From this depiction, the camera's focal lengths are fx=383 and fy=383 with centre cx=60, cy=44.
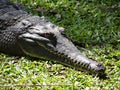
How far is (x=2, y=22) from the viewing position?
6164 mm

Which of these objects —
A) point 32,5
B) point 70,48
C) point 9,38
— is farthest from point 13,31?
point 32,5

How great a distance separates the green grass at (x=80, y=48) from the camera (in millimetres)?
4875

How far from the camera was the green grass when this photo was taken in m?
4.88

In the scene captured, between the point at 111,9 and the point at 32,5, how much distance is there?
5.45ft

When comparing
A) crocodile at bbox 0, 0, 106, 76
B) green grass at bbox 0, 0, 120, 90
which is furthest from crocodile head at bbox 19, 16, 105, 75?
green grass at bbox 0, 0, 120, 90

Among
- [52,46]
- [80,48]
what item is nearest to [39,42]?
[52,46]

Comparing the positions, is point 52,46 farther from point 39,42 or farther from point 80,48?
point 80,48

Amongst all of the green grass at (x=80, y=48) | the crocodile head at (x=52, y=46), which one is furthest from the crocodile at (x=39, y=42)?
the green grass at (x=80, y=48)

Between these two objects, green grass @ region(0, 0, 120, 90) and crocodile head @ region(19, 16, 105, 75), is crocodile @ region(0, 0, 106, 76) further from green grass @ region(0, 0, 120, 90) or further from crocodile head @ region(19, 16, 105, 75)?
green grass @ region(0, 0, 120, 90)

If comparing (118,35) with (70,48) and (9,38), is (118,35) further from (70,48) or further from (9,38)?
(9,38)

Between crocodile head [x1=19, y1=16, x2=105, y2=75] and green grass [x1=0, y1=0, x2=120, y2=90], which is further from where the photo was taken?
crocodile head [x1=19, y1=16, x2=105, y2=75]

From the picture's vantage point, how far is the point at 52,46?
5.42 metres

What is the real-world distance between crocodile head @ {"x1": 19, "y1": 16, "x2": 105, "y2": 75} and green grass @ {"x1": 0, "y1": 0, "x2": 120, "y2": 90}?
0.11 meters

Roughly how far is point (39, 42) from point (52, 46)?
237 mm
